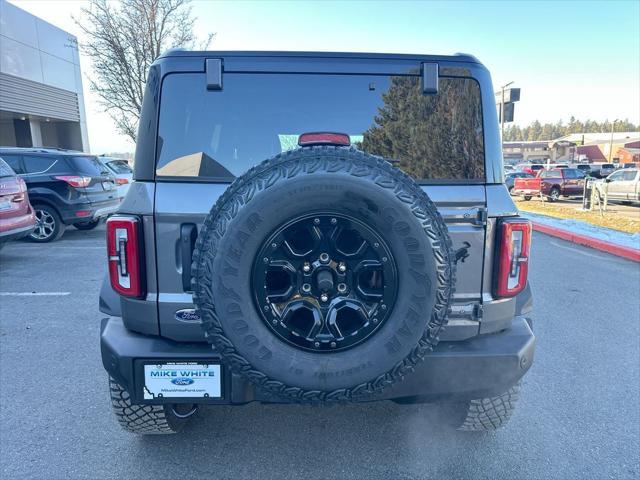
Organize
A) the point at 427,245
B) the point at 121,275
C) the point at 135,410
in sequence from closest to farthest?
1. the point at 427,245
2. the point at 121,275
3. the point at 135,410

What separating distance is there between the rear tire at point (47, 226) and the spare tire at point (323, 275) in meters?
8.36

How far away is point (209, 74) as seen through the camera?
6.66 feet

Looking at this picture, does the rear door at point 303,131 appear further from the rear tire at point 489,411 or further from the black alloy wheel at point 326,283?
the rear tire at point 489,411

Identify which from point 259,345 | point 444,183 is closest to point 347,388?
point 259,345

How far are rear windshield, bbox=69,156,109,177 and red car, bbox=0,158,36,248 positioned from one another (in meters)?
2.13

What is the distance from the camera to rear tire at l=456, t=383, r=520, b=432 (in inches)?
95.7

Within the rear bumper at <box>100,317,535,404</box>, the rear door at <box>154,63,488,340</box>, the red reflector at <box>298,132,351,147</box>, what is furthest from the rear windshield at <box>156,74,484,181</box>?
the rear bumper at <box>100,317,535,404</box>

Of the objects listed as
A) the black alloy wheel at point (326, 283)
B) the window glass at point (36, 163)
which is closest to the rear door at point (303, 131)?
the black alloy wheel at point (326, 283)

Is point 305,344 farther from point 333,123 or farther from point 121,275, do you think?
point 333,123

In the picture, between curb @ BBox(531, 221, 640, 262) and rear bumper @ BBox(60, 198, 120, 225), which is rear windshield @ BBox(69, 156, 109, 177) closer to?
rear bumper @ BBox(60, 198, 120, 225)

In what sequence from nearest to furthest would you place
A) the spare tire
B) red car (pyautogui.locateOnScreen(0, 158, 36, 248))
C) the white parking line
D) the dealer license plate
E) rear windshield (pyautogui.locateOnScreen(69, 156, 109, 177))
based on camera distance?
the spare tire → the dealer license plate → the white parking line → red car (pyautogui.locateOnScreen(0, 158, 36, 248)) → rear windshield (pyautogui.locateOnScreen(69, 156, 109, 177))

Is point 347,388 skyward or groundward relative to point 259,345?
groundward

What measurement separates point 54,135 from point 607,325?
95.2ft

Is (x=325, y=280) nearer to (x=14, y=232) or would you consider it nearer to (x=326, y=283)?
(x=326, y=283)
